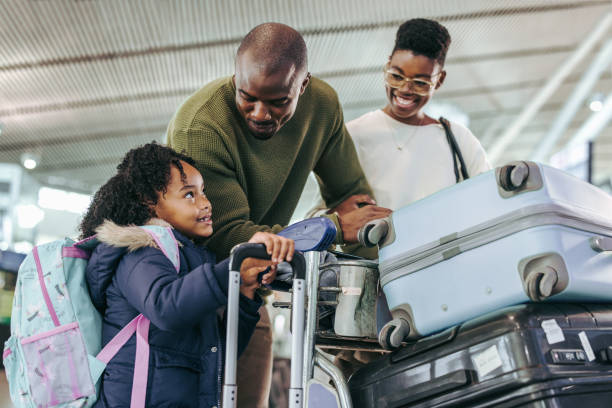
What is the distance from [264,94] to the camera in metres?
2.15

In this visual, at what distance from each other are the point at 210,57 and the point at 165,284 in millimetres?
5228

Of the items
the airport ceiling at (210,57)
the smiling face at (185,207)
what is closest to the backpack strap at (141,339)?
the smiling face at (185,207)

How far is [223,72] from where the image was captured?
7.00 meters

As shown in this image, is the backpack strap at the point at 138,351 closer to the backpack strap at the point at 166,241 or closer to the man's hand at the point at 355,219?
the backpack strap at the point at 166,241

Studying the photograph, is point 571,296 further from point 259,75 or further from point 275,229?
point 259,75

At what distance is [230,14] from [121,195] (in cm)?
421

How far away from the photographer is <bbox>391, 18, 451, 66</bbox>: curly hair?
279cm

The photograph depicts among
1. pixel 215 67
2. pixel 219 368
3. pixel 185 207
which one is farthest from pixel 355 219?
pixel 215 67

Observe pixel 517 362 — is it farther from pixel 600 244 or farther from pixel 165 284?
pixel 165 284

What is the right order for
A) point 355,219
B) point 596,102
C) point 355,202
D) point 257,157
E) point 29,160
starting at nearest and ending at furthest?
point 355,219 < point 257,157 < point 355,202 < point 596,102 < point 29,160

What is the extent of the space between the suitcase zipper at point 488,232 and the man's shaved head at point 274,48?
752mm

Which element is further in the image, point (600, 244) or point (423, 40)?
point (423, 40)

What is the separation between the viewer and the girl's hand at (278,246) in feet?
5.43

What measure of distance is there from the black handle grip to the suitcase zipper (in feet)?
1.04
